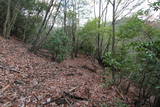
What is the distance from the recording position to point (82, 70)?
12.0m

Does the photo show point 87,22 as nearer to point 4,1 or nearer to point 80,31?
point 80,31

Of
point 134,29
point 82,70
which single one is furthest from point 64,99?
point 82,70

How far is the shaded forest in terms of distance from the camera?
14.1 ft

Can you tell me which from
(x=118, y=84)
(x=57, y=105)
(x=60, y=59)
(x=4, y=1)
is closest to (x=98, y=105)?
(x=57, y=105)

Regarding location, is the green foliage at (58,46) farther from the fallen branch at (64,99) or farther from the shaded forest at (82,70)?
the fallen branch at (64,99)

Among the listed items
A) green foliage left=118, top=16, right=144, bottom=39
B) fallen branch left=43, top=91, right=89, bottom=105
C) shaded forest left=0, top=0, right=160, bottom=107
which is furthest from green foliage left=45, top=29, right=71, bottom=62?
fallen branch left=43, top=91, right=89, bottom=105

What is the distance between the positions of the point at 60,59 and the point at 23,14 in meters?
9.50

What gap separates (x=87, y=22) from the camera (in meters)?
18.0

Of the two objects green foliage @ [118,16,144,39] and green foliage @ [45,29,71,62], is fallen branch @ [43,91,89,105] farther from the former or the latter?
green foliage @ [45,29,71,62]

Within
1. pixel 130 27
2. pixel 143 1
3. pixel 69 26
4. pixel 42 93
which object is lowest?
pixel 42 93

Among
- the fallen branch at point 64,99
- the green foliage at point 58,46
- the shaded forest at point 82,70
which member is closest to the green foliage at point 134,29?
the shaded forest at point 82,70

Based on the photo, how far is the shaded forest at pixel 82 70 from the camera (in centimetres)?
430

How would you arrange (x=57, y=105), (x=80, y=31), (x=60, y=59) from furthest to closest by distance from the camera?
1. (x=80, y=31)
2. (x=60, y=59)
3. (x=57, y=105)

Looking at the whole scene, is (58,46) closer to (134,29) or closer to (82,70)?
(82,70)
